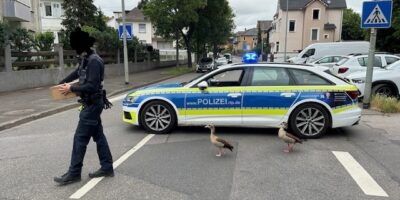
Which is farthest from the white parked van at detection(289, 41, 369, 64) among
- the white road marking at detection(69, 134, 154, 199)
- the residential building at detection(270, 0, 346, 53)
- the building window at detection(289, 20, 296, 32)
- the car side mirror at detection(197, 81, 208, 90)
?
the white road marking at detection(69, 134, 154, 199)

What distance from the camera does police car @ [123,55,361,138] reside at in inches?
266

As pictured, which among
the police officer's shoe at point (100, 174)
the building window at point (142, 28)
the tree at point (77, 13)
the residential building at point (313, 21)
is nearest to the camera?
the police officer's shoe at point (100, 174)

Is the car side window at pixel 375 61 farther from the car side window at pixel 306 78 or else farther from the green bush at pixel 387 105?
the car side window at pixel 306 78

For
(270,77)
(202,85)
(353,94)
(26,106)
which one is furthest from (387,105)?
(26,106)

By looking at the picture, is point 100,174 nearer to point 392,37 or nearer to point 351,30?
point 392,37

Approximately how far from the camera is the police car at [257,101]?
22.1ft

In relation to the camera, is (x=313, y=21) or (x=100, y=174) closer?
(x=100, y=174)

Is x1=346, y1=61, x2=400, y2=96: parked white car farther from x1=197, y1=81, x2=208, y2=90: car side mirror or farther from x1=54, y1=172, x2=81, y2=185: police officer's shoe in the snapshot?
x1=54, y1=172, x2=81, y2=185: police officer's shoe

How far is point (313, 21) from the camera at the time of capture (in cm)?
5328

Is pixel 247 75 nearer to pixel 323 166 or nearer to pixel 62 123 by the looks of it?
pixel 323 166

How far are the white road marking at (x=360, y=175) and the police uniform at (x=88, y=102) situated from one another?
3333 millimetres

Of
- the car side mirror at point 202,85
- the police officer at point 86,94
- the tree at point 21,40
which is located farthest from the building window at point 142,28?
the police officer at point 86,94

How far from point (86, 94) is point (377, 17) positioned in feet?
27.2

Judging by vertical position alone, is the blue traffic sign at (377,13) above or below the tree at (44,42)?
above
